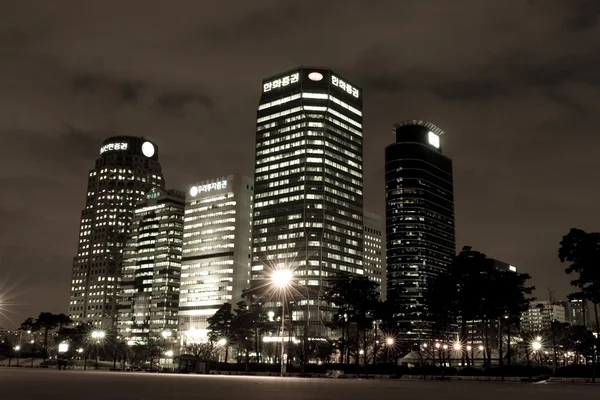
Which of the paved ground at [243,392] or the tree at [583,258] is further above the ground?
the tree at [583,258]

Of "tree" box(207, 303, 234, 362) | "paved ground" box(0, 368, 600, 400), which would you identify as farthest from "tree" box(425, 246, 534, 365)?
"tree" box(207, 303, 234, 362)

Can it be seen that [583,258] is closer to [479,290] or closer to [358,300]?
[479,290]

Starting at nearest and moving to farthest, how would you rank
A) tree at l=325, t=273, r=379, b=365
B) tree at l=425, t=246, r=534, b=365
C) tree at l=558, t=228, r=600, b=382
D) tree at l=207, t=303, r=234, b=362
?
tree at l=558, t=228, r=600, b=382, tree at l=425, t=246, r=534, b=365, tree at l=325, t=273, r=379, b=365, tree at l=207, t=303, r=234, b=362

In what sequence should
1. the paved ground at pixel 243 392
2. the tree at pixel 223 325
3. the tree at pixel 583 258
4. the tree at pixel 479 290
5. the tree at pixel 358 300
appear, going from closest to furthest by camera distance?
the paved ground at pixel 243 392 < the tree at pixel 583 258 < the tree at pixel 479 290 < the tree at pixel 358 300 < the tree at pixel 223 325

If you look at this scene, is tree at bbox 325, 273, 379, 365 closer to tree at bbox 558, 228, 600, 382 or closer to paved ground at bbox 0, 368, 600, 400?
tree at bbox 558, 228, 600, 382

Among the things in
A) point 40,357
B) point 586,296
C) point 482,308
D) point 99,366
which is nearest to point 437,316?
point 482,308

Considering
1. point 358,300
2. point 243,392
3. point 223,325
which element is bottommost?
point 243,392

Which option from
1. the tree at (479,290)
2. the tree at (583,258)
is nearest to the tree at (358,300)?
the tree at (479,290)

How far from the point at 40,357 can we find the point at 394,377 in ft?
367

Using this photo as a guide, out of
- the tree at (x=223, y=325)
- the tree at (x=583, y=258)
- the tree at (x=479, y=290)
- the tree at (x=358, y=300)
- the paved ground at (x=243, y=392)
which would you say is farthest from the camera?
the tree at (x=223, y=325)

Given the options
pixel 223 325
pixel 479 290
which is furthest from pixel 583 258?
pixel 223 325

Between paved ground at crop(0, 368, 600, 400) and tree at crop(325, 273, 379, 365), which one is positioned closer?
paved ground at crop(0, 368, 600, 400)

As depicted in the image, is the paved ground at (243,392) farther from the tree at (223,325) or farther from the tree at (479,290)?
the tree at (223,325)

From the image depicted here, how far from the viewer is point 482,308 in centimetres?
10450
